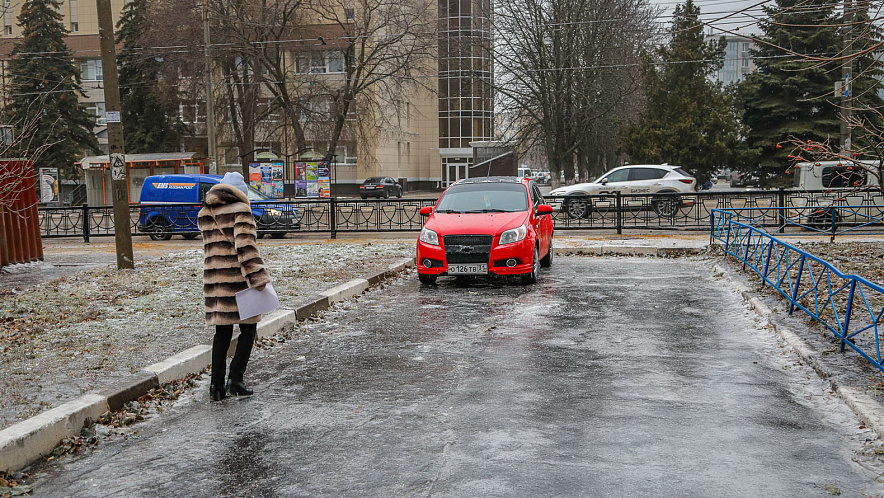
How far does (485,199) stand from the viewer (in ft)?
A: 45.9

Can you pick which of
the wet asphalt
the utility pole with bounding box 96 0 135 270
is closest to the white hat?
the wet asphalt

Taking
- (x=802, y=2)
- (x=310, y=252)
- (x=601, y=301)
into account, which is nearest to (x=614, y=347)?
(x=601, y=301)

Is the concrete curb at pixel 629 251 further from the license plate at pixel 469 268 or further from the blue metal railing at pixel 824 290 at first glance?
the license plate at pixel 469 268

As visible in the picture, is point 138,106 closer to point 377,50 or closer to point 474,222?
point 377,50

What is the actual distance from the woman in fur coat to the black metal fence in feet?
51.7

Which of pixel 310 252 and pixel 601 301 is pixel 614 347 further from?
pixel 310 252

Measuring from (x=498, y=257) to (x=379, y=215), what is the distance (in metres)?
11.5

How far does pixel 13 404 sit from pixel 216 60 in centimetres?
3525

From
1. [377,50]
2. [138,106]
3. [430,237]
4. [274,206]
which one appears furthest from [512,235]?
[138,106]

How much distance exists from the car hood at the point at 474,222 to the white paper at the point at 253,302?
6.34 metres

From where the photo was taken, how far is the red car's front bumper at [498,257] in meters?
12.6

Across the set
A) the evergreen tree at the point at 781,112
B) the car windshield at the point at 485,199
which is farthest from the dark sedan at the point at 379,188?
the car windshield at the point at 485,199

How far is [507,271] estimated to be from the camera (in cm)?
1264

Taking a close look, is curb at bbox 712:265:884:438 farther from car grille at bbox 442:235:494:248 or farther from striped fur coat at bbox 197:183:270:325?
striped fur coat at bbox 197:183:270:325
